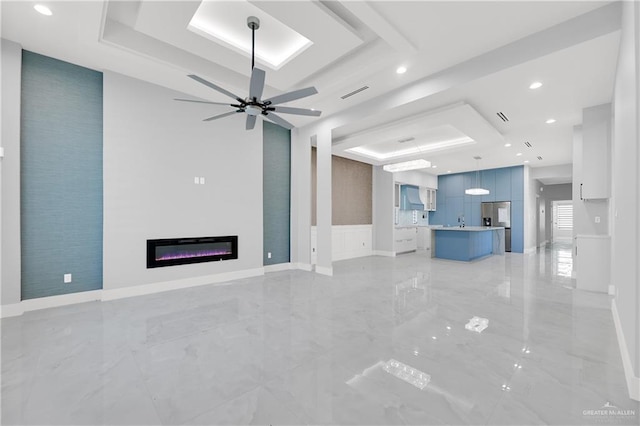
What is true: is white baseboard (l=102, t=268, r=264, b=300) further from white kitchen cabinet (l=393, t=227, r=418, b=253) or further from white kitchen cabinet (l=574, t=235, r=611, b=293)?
white kitchen cabinet (l=574, t=235, r=611, b=293)

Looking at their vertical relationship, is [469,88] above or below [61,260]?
above

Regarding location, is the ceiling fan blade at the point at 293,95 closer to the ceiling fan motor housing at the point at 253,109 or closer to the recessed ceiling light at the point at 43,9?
the ceiling fan motor housing at the point at 253,109

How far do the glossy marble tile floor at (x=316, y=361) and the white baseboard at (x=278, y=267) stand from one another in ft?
6.55

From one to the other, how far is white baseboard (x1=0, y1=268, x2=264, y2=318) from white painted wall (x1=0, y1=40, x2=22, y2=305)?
14 cm

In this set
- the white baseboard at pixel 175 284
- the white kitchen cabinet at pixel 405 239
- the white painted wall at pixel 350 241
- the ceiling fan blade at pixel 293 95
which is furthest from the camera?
the white kitchen cabinet at pixel 405 239

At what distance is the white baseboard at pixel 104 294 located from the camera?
3.51 meters

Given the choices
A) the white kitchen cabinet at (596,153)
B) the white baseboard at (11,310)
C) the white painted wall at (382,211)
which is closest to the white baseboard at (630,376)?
the white kitchen cabinet at (596,153)

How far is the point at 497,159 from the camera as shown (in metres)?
8.72

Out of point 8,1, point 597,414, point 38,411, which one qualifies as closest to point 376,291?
point 597,414

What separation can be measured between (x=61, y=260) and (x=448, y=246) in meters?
8.67

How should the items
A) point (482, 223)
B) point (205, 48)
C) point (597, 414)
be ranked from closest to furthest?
point (597, 414), point (205, 48), point (482, 223)

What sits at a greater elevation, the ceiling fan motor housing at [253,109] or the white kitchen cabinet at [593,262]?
the ceiling fan motor housing at [253,109]

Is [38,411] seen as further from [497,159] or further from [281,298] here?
[497,159]

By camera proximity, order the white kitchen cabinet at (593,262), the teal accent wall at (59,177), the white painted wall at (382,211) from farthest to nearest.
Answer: the white painted wall at (382,211), the white kitchen cabinet at (593,262), the teal accent wall at (59,177)
